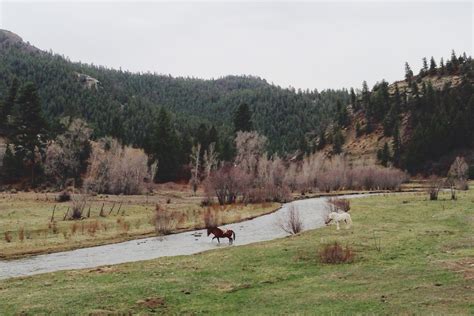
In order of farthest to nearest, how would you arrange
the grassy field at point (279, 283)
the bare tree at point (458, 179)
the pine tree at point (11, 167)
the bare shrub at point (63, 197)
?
the pine tree at point (11, 167)
the bare tree at point (458, 179)
the bare shrub at point (63, 197)
the grassy field at point (279, 283)

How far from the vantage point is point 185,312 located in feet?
67.5

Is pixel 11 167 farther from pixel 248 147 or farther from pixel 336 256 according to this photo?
pixel 336 256

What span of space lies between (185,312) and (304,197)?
273 feet

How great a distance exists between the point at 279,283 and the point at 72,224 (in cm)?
3473

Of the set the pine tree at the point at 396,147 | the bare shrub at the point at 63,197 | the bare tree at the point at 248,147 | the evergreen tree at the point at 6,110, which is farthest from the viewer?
the pine tree at the point at 396,147

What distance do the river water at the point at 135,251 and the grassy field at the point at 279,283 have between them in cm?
446

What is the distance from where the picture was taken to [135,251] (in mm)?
41062

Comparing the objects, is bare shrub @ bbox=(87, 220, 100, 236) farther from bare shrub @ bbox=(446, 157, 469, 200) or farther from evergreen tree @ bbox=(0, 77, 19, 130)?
evergreen tree @ bbox=(0, 77, 19, 130)

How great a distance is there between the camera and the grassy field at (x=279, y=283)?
66.8 ft

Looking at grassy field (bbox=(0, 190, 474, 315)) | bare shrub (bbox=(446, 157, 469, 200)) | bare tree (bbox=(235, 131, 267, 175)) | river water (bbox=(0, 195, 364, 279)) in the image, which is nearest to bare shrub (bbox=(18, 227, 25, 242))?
river water (bbox=(0, 195, 364, 279))

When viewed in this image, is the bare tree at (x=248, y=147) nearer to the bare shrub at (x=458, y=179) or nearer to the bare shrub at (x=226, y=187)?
the bare shrub at (x=226, y=187)

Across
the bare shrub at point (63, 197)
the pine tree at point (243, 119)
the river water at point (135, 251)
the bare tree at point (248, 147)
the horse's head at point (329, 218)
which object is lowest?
the river water at point (135, 251)

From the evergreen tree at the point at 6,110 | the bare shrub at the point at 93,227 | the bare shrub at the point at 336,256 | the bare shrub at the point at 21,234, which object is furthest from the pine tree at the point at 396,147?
the bare shrub at the point at 336,256

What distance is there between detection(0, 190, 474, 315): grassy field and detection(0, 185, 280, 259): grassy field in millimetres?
14114
